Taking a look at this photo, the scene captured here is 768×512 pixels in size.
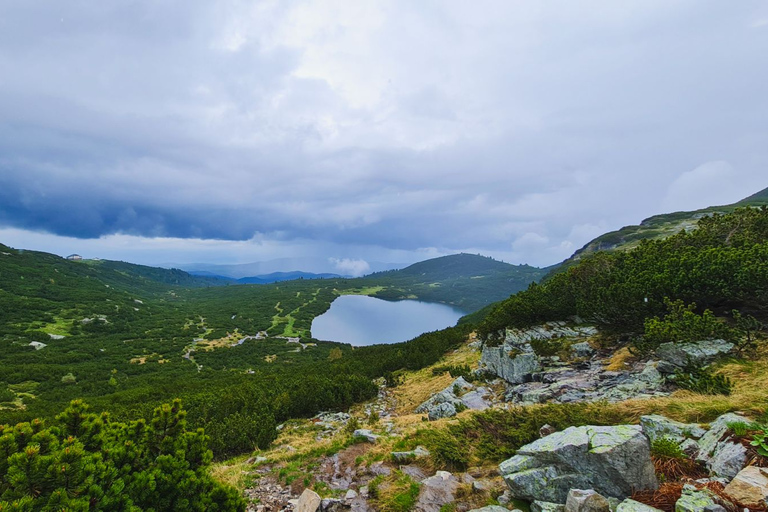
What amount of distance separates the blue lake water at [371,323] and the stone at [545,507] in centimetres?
8256

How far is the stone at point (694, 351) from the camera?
36.4 feet

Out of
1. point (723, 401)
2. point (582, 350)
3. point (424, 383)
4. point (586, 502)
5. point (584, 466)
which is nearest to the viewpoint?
point (586, 502)

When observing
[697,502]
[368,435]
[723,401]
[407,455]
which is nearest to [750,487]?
[697,502]

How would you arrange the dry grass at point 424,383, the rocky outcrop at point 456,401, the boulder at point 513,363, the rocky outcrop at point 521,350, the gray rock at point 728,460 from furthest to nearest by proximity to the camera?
the dry grass at point 424,383, the rocky outcrop at point 521,350, the boulder at point 513,363, the rocky outcrop at point 456,401, the gray rock at point 728,460

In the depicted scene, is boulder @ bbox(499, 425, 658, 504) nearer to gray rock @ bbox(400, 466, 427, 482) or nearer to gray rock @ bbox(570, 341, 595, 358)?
gray rock @ bbox(400, 466, 427, 482)

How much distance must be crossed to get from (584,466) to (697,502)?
5.62ft

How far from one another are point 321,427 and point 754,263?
67.8 feet

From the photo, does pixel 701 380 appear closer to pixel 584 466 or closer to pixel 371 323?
pixel 584 466

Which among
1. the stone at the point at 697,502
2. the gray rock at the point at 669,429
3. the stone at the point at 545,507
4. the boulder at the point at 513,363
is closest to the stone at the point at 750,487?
the stone at the point at 697,502

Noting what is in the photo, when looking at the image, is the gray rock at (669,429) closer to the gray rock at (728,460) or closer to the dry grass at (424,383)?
the gray rock at (728,460)

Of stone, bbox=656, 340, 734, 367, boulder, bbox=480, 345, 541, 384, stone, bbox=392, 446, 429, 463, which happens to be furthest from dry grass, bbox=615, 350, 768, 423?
boulder, bbox=480, 345, 541, 384

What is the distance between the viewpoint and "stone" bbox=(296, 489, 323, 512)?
24.5 ft

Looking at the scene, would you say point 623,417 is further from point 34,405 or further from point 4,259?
point 4,259

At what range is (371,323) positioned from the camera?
112m
